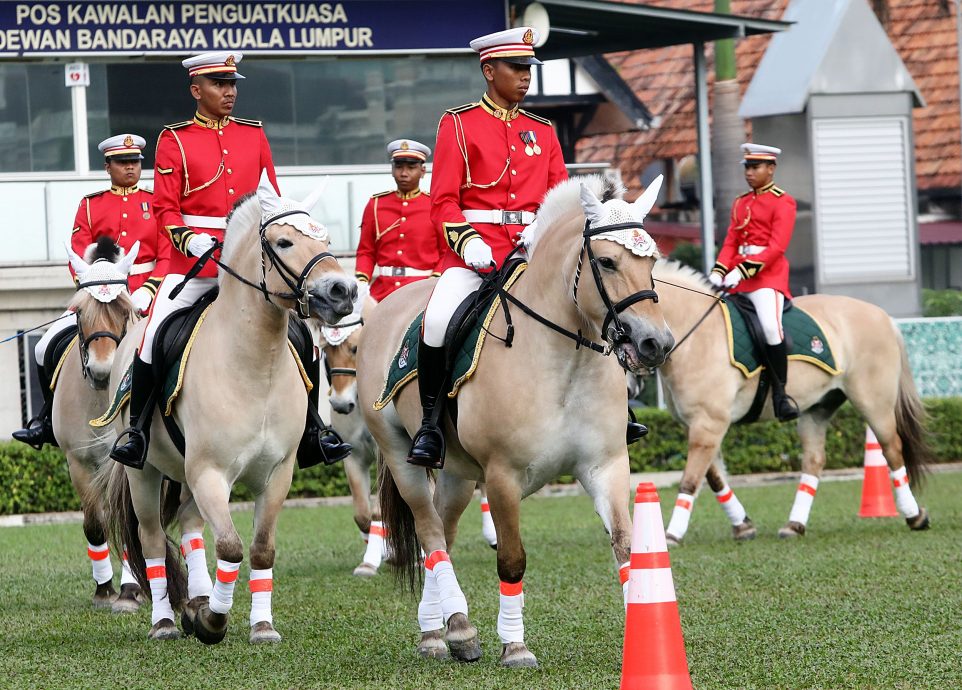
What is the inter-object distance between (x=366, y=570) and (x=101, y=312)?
2812 millimetres

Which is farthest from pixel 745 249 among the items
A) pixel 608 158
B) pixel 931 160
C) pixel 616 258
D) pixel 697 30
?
pixel 608 158

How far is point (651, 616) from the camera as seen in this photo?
21.3 ft

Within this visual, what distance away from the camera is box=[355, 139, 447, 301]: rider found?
12.5 meters

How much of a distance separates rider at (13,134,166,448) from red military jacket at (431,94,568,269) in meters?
3.98

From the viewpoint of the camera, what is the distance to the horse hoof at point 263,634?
27.8 feet

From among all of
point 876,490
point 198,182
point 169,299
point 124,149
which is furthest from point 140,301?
point 876,490

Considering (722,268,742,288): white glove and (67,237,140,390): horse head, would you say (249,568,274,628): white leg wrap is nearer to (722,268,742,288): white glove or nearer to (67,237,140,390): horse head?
(67,237,140,390): horse head

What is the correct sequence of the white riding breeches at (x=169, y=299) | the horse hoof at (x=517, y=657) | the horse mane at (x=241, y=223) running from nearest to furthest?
1. the horse hoof at (x=517, y=657)
2. the horse mane at (x=241, y=223)
3. the white riding breeches at (x=169, y=299)

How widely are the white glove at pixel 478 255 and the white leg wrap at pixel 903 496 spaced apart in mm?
6658

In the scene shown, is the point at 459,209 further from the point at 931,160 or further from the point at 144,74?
the point at 931,160

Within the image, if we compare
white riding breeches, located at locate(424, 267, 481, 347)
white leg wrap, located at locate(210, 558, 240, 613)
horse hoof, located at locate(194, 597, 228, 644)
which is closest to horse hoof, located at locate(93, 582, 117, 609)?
horse hoof, located at locate(194, 597, 228, 644)

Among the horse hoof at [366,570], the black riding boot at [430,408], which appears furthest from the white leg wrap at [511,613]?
the horse hoof at [366,570]

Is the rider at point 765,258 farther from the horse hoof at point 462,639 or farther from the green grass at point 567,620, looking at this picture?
the horse hoof at point 462,639

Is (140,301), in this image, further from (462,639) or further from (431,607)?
(462,639)
